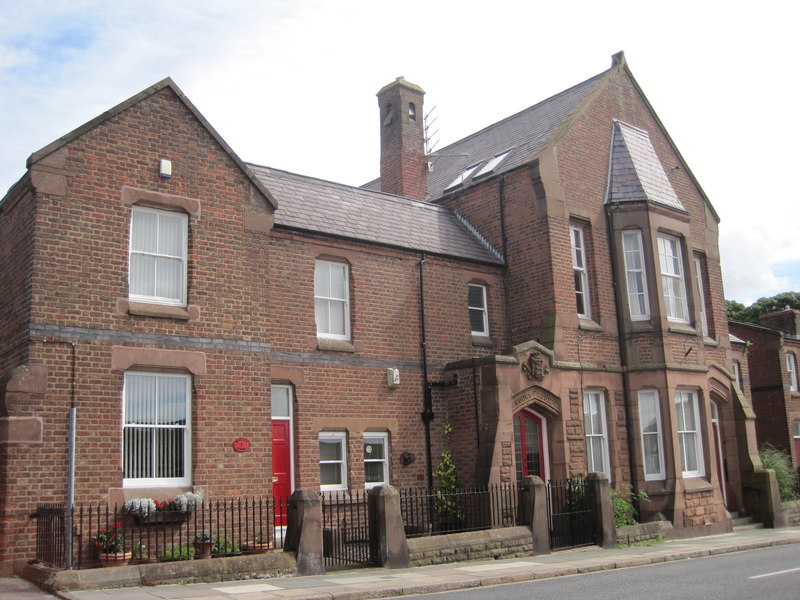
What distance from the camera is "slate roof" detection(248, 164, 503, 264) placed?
17219 millimetres

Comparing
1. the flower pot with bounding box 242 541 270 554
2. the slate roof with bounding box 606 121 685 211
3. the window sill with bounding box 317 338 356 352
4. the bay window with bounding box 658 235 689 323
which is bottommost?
the flower pot with bounding box 242 541 270 554

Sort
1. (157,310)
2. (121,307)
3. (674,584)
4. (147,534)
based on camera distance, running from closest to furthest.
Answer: (674,584), (147,534), (121,307), (157,310)

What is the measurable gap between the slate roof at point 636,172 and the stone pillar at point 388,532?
36.8 feet

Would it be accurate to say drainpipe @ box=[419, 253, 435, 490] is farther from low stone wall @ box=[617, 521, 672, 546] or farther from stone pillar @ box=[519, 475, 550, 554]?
low stone wall @ box=[617, 521, 672, 546]

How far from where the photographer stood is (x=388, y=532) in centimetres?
1272

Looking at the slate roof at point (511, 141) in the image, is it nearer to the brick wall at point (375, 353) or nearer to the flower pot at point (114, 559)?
the brick wall at point (375, 353)

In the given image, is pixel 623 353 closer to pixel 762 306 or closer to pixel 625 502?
pixel 625 502

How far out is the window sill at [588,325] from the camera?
63.3 ft

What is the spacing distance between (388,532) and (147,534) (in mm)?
3715

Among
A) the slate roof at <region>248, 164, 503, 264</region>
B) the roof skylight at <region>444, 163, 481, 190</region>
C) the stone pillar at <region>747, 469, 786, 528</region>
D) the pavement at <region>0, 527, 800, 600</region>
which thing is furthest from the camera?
the roof skylight at <region>444, 163, 481, 190</region>

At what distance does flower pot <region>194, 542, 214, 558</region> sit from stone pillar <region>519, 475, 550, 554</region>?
19.6 feet

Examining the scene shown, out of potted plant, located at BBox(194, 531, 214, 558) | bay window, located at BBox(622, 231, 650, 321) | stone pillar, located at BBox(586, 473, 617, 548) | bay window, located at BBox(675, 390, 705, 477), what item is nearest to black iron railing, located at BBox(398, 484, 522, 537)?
stone pillar, located at BBox(586, 473, 617, 548)

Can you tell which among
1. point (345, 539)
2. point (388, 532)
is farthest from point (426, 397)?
point (388, 532)

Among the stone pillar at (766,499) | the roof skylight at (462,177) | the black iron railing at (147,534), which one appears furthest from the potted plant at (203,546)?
the stone pillar at (766,499)
